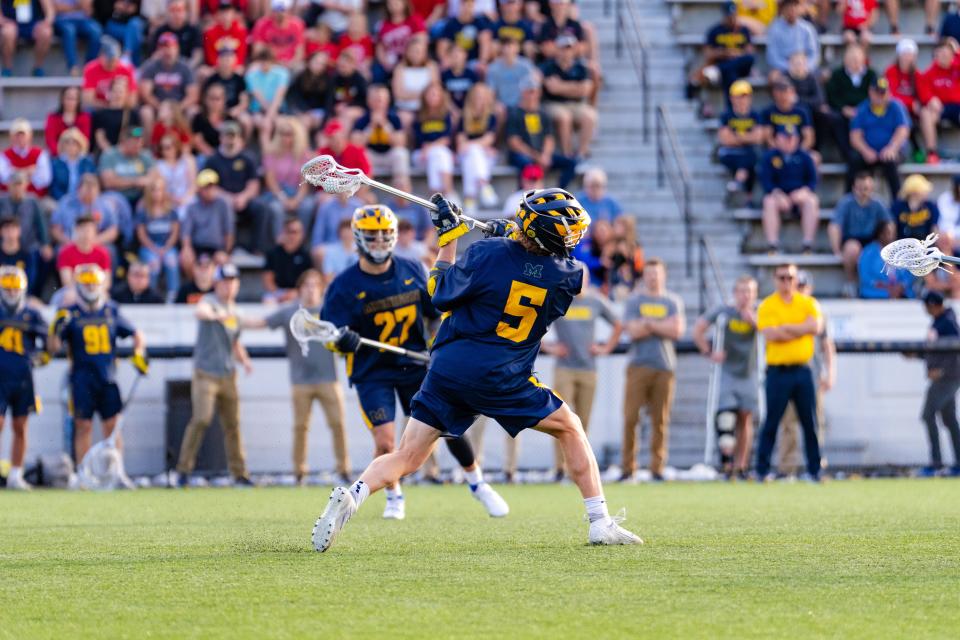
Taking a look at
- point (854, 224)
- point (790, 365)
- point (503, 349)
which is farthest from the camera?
point (854, 224)

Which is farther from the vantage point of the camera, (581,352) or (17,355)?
(581,352)

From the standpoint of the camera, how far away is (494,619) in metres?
5.75

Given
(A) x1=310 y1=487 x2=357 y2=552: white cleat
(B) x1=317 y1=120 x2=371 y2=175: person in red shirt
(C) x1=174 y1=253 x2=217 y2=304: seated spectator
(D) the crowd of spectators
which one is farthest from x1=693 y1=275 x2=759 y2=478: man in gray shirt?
(A) x1=310 y1=487 x2=357 y2=552: white cleat

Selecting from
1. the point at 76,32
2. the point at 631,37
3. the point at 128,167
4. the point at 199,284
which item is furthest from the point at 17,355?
the point at 631,37

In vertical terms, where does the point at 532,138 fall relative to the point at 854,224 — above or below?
above

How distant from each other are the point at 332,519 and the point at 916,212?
514 inches

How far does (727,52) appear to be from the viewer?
854 inches

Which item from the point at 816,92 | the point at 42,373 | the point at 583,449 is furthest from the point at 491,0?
the point at 583,449

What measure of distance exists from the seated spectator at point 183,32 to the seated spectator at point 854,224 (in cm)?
862

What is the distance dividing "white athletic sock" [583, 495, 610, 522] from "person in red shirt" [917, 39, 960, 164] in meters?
14.1

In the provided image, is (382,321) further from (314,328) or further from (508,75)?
(508,75)

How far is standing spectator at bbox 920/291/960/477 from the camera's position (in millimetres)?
17141

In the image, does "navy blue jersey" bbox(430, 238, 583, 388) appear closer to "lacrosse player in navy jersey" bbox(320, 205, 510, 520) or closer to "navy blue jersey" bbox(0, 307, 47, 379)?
"lacrosse player in navy jersey" bbox(320, 205, 510, 520)

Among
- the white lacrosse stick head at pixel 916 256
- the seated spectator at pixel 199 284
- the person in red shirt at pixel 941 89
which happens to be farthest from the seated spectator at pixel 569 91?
the white lacrosse stick head at pixel 916 256
